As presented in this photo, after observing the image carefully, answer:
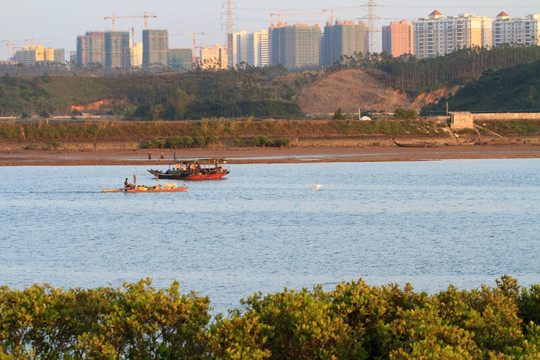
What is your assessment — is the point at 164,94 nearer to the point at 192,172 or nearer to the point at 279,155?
the point at 279,155

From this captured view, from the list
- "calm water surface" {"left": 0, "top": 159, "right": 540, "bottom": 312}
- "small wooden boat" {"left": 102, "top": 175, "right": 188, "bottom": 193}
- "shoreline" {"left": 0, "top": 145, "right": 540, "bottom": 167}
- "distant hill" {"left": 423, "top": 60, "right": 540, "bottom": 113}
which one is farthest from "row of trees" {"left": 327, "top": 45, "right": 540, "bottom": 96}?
"small wooden boat" {"left": 102, "top": 175, "right": 188, "bottom": 193}

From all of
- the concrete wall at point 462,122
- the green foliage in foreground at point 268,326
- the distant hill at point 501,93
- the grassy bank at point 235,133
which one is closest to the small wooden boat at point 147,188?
the grassy bank at point 235,133

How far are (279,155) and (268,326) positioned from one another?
54287 millimetres

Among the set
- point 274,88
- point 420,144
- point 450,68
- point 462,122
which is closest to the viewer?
point 420,144

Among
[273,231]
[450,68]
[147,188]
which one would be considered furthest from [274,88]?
[273,231]

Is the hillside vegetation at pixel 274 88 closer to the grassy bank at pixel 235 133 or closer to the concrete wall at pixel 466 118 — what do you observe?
the grassy bank at pixel 235 133

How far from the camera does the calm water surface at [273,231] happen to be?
22.8 m

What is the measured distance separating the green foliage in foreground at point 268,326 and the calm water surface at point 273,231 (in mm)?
7294

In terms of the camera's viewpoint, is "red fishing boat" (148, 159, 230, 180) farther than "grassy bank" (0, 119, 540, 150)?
No

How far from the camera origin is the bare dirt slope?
112312 millimetres

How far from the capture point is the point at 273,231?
31.8 metres

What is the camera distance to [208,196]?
45562mm

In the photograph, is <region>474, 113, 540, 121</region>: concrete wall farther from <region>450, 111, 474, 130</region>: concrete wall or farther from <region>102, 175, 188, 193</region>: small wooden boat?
<region>102, 175, 188, 193</region>: small wooden boat

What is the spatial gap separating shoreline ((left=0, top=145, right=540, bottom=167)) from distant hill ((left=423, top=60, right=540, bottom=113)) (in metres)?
21.9
